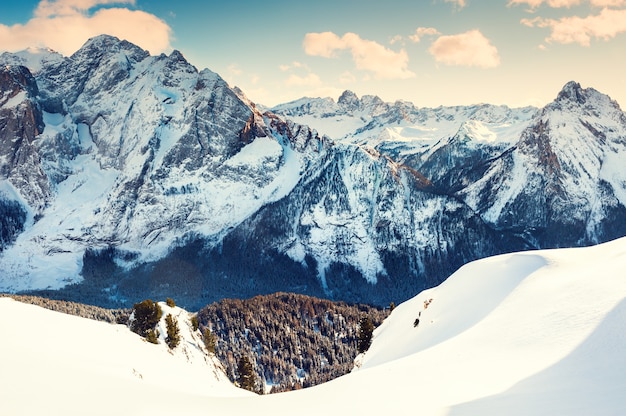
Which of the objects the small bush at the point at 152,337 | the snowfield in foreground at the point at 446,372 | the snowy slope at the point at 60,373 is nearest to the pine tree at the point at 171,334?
the small bush at the point at 152,337

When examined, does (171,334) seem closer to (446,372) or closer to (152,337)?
(152,337)

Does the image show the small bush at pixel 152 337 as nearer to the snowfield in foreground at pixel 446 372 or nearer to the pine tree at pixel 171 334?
the pine tree at pixel 171 334

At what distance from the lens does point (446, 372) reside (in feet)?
89.5

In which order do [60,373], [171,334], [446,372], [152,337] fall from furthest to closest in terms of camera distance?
[171,334]
[152,337]
[446,372]
[60,373]

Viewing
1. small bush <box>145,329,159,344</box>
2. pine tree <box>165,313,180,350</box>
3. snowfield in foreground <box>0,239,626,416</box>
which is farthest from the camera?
pine tree <box>165,313,180,350</box>

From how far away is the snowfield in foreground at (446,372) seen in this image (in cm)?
1925

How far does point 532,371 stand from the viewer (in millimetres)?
23359

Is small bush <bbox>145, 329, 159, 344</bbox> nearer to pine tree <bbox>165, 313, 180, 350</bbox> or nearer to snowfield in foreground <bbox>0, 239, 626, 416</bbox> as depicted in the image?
pine tree <bbox>165, 313, 180, 350</bbox>

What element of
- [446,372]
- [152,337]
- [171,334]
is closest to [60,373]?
[446,372]

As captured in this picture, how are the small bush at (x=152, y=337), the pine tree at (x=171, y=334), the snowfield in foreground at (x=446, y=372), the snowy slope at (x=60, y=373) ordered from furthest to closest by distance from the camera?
the pine tree at (x=171, y=334), the small bush at (x=152, y=337), the snowfield in foreground at (x=446, y=372), the snowy slope at (x=60, y=373)

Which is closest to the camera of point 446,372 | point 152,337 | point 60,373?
point 60,373

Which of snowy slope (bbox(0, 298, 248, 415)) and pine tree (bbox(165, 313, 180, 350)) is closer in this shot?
snowy slope (bbox(0, 298, 248, 415))

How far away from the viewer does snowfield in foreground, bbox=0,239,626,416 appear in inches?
758

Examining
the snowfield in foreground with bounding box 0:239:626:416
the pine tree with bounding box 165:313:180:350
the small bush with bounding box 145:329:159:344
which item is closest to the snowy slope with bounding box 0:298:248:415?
the snowfield in foreground with bounding box 0:239:626:416
